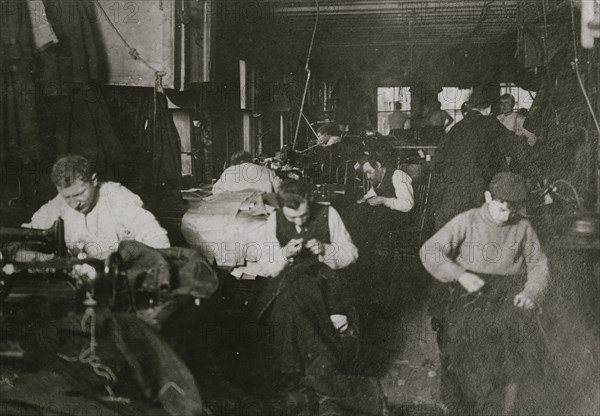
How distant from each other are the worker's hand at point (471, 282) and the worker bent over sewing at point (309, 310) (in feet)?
1.73

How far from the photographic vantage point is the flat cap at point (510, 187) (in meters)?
2.51

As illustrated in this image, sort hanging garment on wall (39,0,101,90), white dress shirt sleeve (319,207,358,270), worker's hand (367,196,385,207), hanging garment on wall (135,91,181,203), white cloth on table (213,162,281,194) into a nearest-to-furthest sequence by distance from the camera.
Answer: white dress shirt sleeve (319,207,358,270)
hanging garment on wall (39,0,101,90)
hanging garment on wall (135,91,181,203)
white cloth on table (213,162,281,194)
worker's hand (367,196,385,207)

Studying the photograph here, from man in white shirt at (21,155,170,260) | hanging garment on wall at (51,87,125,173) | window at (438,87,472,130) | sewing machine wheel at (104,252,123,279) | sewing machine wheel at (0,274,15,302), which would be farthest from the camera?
window at (438,87,472,130)

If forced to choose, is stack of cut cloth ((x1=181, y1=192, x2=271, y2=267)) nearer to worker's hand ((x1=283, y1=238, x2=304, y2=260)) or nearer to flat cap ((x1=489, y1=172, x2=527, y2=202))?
worker's hand ((x1=283, y1=238, x2=304, y2=260))

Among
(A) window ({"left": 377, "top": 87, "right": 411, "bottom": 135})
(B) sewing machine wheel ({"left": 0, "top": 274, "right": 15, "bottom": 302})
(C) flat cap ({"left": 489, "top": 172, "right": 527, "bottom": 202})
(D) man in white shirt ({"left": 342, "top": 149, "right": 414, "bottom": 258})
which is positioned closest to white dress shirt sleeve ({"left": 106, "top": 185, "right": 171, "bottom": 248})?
(B) sewing machine wheel ({"left": 0, "top": 274, "right": 15, "bottom": 302})

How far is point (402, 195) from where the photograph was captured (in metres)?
4.40

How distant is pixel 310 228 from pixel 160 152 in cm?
133

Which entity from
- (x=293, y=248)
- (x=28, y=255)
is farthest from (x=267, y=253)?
(x=28, y=255)

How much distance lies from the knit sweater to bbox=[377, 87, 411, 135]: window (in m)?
8.19

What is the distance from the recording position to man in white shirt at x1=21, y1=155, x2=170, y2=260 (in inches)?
114

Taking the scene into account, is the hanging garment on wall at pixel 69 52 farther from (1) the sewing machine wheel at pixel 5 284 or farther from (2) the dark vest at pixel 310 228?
(2) the dark vest at pixel 310 228

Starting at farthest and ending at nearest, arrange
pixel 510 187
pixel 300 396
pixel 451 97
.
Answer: pixel 451 97
pixel 510 187
pixel 300 396

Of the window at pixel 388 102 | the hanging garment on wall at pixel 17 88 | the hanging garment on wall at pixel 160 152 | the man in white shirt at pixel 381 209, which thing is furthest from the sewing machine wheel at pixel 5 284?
Answer: the window at pixel 388 102

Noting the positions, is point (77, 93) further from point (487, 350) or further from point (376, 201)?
point (487, 350)
